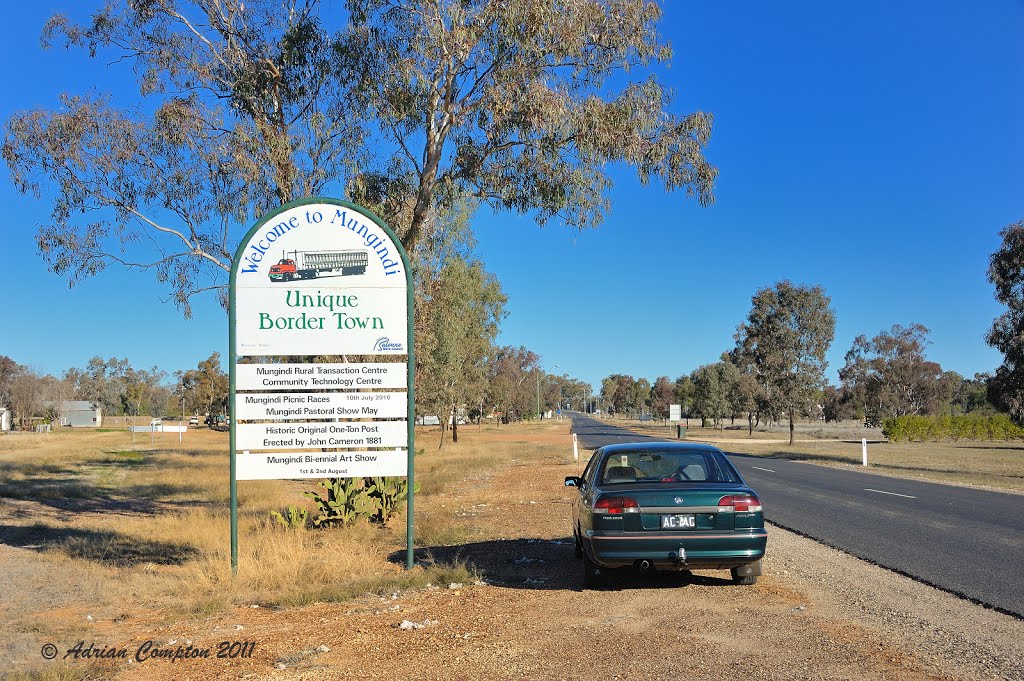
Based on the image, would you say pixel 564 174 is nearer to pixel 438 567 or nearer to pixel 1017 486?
pixel 438 567

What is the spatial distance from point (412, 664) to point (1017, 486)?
21.4m

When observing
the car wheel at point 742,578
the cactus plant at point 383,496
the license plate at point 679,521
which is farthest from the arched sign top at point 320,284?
the car wheel at point 742,578

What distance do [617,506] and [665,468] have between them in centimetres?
154

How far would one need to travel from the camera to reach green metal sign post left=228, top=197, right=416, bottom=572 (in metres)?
9.48

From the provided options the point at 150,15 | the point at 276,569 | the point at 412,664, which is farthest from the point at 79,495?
the point at 412,664

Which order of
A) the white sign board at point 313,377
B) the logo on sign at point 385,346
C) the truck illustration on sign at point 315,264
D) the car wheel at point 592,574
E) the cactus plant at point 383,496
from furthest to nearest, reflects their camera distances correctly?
1. the cactus plant at point 383,496
2. the logo on sign at point 385,346
3. the truck illustration on sign at point 315,264
4. the white sign board at point 313,377
5. the car wheel at point 592,574

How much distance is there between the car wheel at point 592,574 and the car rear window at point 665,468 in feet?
2.65

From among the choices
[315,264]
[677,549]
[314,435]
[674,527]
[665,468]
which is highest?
[315,264]

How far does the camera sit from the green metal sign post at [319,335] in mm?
9484

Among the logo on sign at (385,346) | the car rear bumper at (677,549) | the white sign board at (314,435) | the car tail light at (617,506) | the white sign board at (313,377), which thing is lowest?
the car rear bumper at (677,549)

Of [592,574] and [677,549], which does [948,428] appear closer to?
[592,574]

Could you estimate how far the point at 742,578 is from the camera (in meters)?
7.99
